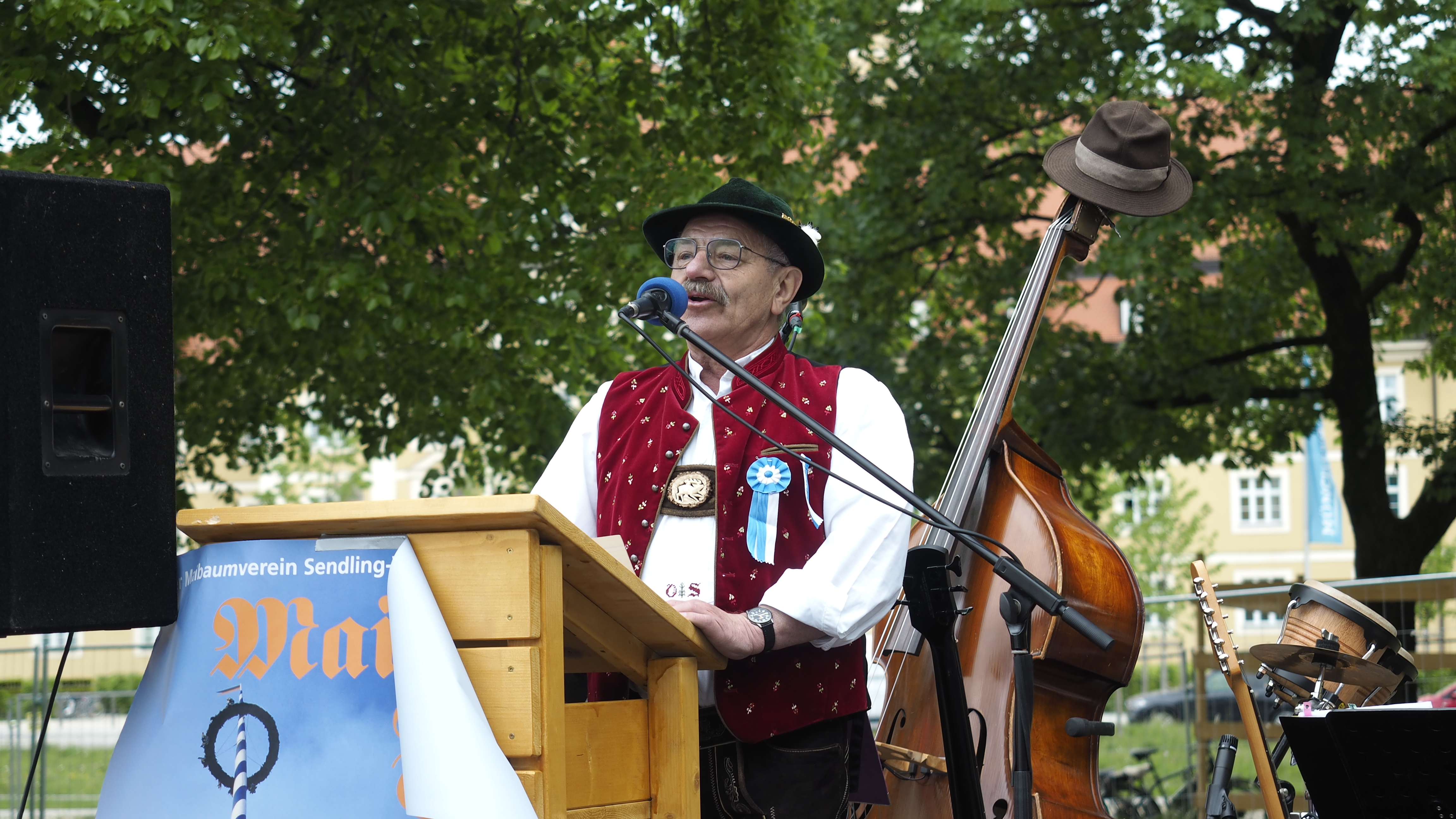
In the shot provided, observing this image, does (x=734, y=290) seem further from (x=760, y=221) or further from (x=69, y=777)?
(x=69, y=777)

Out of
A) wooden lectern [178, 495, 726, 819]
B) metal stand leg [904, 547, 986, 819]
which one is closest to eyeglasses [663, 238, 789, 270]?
metal stand leg [904, 547, 986, 819]

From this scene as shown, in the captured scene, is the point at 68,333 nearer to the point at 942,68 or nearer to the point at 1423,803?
the point at 1423,803

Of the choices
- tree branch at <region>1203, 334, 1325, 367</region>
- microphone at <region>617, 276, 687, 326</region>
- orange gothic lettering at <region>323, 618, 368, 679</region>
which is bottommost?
orange gothic lettering at <region>323, 618, 368, 679</region>

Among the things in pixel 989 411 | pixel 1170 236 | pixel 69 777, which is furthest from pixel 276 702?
pixel 1170 236

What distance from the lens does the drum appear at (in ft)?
14.2

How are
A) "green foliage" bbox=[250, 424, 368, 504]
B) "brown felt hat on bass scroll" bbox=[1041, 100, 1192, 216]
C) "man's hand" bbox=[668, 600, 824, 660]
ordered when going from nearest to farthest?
"man's hand" bbox=[668, 600, 824, 660]
"brown felt hat on bass scroll" bbox=[1041, 100, 1192, 216]
"green foliage" bbox=[250, 424, 368, 504]

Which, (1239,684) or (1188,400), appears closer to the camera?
(1239,684)

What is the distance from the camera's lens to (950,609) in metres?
2.71

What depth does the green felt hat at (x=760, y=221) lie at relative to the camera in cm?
329

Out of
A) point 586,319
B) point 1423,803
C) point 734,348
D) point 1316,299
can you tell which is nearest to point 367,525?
point 734,348

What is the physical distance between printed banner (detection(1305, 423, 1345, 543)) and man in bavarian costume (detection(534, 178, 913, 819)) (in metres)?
18.5

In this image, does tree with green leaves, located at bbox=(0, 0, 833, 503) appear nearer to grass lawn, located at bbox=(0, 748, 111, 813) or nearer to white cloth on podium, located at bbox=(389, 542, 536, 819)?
grass lawn, located at bbox=(0, 748, 111, 813)

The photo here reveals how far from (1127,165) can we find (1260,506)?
38.1 metres

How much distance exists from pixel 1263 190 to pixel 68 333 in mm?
10128
